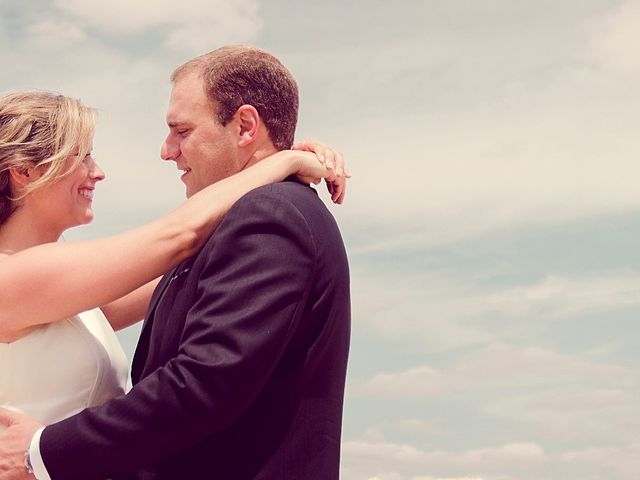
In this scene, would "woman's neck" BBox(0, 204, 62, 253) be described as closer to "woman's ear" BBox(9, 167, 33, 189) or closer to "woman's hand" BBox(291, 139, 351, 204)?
"woman's ear" BBox(9, 167, 33, 189)

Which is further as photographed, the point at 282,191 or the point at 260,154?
the point at 260,154

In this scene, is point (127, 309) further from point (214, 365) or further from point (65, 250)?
point (214, 365)

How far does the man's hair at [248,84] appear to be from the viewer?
519 cm

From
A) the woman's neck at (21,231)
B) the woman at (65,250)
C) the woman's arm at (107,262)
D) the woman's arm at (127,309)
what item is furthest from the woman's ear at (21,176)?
the woman's arm at (127,309)

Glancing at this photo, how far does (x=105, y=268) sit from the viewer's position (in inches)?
179

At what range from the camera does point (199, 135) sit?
17.0ft

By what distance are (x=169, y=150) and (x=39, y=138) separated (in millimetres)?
734

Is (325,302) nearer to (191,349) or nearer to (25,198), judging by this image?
(191,349)

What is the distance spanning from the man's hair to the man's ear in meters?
0.05

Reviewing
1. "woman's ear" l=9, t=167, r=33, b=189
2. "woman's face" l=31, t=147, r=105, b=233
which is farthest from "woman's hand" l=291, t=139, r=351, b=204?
"woman's ear" l=9, t=167, r=33, b=189

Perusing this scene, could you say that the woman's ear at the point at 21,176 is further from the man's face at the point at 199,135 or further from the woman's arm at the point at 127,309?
the woman's arm at the point at 127,309

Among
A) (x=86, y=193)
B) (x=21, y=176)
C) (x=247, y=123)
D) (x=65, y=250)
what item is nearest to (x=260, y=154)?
(x=247, y=123)

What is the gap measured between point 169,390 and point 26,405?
1225 mm

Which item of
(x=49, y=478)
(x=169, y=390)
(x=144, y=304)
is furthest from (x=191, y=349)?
(x=144, y=304)
